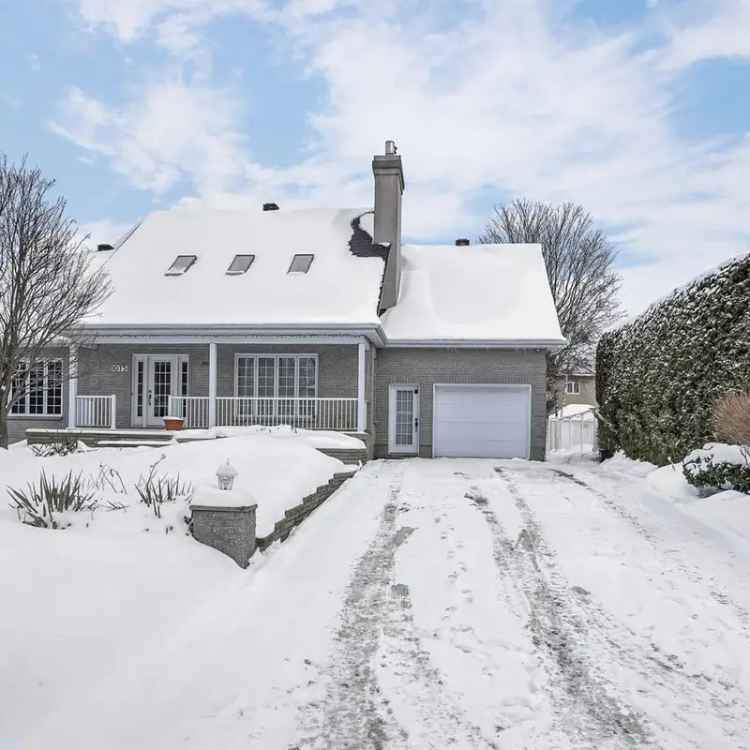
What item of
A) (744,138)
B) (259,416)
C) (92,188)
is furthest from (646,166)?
(92,188)

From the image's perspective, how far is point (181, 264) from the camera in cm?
1838

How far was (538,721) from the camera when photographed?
324 centimetres

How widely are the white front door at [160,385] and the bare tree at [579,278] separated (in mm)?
17273

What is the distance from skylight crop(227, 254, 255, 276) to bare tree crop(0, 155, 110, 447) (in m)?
5.68

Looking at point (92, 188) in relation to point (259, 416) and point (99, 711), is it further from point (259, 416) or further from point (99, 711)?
point (99, 711)

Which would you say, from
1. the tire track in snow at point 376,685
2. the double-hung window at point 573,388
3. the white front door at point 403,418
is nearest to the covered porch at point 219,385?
the white front door at point 403,418

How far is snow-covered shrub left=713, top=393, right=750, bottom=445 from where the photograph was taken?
25.8 ft

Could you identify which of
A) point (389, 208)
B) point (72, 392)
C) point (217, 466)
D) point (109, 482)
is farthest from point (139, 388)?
point (109, 482)

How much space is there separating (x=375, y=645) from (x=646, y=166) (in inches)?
637

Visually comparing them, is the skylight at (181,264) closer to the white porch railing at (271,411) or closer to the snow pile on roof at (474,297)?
the white porch railing at (271,411)

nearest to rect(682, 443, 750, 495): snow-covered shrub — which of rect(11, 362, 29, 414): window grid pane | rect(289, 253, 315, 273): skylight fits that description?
rect(289, 253, 315, 273): skylight

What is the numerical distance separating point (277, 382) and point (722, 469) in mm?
10847

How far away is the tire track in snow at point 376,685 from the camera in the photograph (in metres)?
3.10

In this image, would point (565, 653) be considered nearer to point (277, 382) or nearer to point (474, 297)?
point (277, 382)
